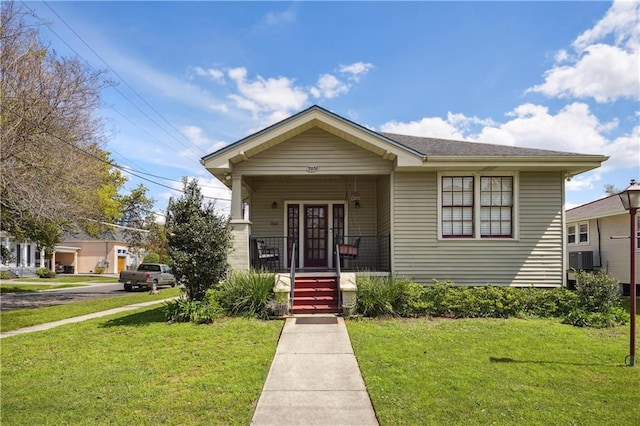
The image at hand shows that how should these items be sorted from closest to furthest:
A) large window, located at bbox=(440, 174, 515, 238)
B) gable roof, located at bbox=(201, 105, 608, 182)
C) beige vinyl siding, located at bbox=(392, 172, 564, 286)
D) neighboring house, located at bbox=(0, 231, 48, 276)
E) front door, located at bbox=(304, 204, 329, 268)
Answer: gable roof, located at bbox=(201, 105, 608, 182), beige vinyl siding, located at bbox=(392, 172, 564, 286), large window, located at bbox=(440, 174, 515, 238), front door, located at bbox=(304, 204, 329, 268), neighboring house, located at bbox=(0, 231, 48, 276)

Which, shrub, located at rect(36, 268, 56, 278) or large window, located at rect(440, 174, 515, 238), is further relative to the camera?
shrub, located at rect(36, 268, 56, 278)

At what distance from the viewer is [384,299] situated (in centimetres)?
909

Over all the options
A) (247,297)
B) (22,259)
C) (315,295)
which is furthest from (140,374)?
(22,259)

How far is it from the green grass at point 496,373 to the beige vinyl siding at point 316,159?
4468 mm

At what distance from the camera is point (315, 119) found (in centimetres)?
1066

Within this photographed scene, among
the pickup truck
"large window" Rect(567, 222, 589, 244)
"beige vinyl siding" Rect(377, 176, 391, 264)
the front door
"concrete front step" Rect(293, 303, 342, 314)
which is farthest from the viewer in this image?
the pickup truck

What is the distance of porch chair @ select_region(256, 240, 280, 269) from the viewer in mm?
11947

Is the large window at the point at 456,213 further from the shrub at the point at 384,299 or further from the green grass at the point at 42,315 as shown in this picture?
the green grass at the point at 42,315

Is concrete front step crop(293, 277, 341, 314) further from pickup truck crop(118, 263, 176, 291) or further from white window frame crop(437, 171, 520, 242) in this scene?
pickup truck crop(118, 263, 176, 291)

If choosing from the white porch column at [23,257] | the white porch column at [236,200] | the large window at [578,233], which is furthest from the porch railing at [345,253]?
the white porch column at [23,257]

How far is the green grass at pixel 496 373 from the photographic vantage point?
14.0 ft

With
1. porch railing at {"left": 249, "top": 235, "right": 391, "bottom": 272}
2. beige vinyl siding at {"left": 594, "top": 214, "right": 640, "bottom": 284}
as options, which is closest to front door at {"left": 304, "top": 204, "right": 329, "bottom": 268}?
porch railing at {"left": 249, "top": 235, "right": 391, "bottom": 272}

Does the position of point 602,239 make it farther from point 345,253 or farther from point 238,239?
point 238,239

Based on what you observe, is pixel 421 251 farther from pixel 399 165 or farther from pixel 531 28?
pixel 531 28
